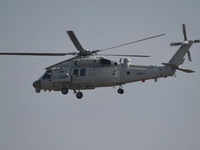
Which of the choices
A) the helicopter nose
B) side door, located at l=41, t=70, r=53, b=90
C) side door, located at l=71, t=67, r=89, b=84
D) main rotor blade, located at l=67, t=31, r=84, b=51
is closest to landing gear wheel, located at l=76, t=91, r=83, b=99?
side door, located at l=71, t=67, r=89, b=84

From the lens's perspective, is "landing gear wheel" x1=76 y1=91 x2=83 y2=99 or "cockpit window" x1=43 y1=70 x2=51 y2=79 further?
"cockpit window" x1=43 y1=70 x2=51 y2=79

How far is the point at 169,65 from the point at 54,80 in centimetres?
1134

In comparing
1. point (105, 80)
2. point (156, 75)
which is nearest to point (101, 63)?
point (105, 80)

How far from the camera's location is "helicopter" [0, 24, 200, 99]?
57.3 metres

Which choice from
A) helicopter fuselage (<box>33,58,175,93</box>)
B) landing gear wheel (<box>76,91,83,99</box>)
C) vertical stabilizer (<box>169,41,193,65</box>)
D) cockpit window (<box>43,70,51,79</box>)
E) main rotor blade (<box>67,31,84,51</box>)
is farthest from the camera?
cockpit window (<box>43,70,51,79</box>)

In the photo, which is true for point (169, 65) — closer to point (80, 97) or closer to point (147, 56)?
point (147, 56)

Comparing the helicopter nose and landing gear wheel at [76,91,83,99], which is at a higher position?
the helicopter nose

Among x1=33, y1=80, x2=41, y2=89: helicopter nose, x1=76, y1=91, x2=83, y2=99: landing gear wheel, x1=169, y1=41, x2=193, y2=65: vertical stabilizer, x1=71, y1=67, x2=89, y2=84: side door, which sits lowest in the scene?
x1=76, y1=91, x2=83, y2=99: landing gear wheel

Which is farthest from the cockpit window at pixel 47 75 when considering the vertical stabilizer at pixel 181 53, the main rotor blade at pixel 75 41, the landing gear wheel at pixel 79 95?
the vertical stabilizer at pixel 181 53

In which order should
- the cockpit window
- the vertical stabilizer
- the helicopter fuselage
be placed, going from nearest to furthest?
the vertical stabilizer → the helicopter fuselage → the cockpit window

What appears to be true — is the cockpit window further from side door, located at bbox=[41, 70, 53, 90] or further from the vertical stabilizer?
the vertical stabilizer

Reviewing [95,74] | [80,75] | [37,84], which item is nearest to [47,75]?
[37,84]

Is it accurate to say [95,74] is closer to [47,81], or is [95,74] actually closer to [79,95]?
[79,95]

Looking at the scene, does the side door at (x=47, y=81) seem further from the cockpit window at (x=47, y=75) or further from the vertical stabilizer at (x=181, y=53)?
the vertical stabilizer at (x=181, y=53)
